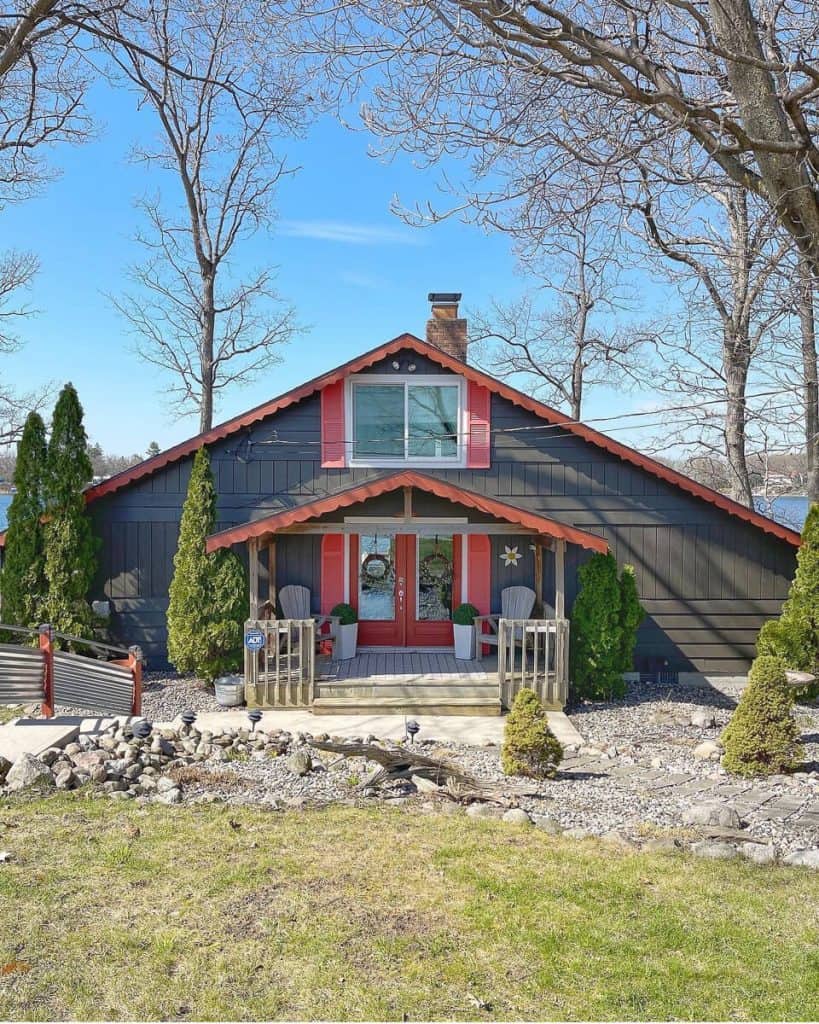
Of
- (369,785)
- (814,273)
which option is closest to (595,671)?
(369,785)

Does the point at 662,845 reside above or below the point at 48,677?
below

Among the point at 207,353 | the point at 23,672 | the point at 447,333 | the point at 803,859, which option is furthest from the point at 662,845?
the point at 207,353

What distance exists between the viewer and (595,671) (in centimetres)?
1022

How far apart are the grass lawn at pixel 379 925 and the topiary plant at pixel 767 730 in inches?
83.0

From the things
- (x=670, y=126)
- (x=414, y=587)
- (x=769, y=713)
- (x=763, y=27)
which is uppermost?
(x=763, y=27)

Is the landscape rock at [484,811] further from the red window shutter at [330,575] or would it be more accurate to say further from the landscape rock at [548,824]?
the red window shutter at [330,575]

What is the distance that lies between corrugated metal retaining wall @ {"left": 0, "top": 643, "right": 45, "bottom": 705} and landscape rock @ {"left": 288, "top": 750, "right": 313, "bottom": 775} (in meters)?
3.30

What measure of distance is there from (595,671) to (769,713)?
3.46 metres

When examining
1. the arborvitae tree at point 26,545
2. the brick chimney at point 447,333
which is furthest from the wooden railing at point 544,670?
the arborvitae tree at point 26,545

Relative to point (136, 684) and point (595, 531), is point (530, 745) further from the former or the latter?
point (595, 531)

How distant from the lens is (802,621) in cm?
1030

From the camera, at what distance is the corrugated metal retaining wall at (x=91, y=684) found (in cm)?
833

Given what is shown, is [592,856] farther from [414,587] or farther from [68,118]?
[68,118]

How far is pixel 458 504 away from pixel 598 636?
2857mm
